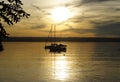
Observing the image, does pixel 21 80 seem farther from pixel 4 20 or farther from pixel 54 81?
pixel 4 20

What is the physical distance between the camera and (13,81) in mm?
54250

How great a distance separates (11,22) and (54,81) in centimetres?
4086

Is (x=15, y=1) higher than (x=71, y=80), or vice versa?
(x=15, y=1)

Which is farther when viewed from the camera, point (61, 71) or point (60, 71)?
point (61, 71)

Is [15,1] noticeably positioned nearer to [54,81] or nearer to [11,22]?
[11,22]

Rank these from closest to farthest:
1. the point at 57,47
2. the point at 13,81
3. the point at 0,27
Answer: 1. the point at 0,27
2. the point at 13,81
3. the point at 57,47

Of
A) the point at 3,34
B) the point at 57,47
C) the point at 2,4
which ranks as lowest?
the point at 57,47

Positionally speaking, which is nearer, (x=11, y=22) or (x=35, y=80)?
(x=11, y=22)

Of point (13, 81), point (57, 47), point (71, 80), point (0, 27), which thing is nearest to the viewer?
point (0, 27)

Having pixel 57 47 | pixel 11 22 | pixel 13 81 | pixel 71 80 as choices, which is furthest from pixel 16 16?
pixel 57 47

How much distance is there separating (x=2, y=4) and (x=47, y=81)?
1635 inches

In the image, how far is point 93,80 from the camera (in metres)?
57.0

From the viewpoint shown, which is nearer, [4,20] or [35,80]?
[4,20]

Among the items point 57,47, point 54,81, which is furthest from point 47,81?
point 57,47
